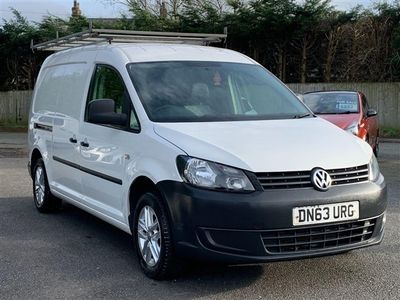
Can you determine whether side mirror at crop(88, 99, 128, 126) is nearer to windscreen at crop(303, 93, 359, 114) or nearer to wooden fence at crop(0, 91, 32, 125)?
windscreen at crop(303, 93, 359, 114)

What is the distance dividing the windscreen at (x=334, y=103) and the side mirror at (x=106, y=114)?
7.02 metres

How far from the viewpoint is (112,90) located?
585 centimetres

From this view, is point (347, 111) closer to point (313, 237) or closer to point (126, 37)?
point (126, 37)

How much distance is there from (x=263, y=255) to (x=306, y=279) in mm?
734

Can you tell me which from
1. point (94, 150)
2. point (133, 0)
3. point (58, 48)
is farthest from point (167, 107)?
point (133, 0)

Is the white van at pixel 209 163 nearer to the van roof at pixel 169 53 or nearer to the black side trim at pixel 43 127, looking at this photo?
the van roof at pixel 169 53

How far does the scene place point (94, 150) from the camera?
19.0 feet

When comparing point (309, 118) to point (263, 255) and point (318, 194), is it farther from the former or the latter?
point (263, 255)

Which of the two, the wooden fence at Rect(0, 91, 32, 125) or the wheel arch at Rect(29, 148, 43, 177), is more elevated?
the wheel arch at Rect(29, 148, 43, 177)

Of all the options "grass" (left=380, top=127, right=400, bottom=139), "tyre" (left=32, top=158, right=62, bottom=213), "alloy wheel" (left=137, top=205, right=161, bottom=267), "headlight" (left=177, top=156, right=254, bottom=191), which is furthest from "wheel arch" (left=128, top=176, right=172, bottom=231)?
"grass" (left=380, top=127, right=400, bottom=139)

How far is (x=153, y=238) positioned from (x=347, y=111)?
304 inches

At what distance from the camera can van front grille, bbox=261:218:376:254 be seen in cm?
435

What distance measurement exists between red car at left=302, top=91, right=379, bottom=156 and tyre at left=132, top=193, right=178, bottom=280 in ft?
21.5

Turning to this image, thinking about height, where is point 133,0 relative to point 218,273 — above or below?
above
